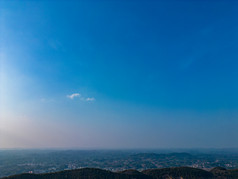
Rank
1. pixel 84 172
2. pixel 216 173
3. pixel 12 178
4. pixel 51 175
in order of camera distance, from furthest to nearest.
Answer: pixel 216 173, pixel 84 172, pixel 51 175, pixel 12 178

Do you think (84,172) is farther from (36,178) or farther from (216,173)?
(216,173)

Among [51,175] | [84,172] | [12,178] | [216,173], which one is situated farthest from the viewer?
[216,173]

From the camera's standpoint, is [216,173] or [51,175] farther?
[216,173]

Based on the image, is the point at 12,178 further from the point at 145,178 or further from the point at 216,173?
the point at 216,173

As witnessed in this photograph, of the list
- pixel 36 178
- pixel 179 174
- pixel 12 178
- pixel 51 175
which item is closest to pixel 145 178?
pixel 179 174

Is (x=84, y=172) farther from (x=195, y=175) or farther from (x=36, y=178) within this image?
(x=195, y=175)

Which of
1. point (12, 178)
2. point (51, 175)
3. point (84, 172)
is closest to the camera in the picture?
point (12, 178)

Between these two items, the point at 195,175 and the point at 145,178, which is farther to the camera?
the point at 195,175

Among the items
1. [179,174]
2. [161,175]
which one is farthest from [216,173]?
[161,175]
